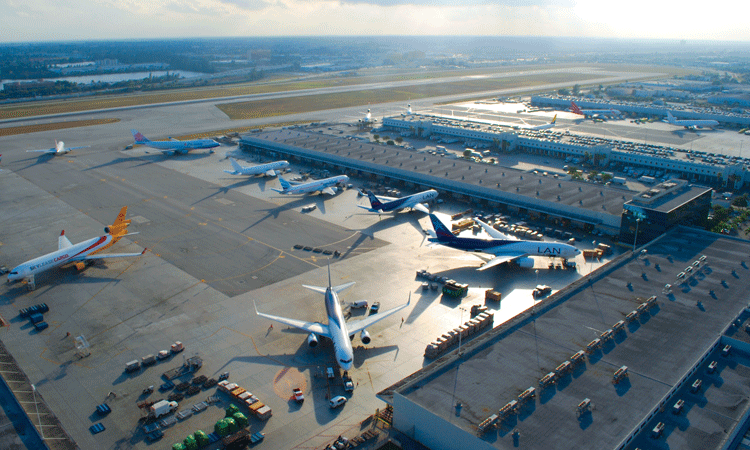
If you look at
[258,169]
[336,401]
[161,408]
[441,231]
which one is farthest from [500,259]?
[258,169]

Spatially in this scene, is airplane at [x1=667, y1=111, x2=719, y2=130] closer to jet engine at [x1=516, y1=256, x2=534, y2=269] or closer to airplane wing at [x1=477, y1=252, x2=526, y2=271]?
jet engine at [x1=516, y1=256, x2=534, y2=269]

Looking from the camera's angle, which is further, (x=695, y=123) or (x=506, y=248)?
(x=695, y=123)

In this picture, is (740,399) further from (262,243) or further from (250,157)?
(250,157)

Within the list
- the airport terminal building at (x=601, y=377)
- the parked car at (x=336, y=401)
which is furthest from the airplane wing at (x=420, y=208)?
the parked car at (x=336, y=401)

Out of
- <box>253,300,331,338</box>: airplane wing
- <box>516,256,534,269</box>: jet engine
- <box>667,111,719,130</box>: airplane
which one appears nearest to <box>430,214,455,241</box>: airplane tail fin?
<box>516,256,534,269</box>: jet engine

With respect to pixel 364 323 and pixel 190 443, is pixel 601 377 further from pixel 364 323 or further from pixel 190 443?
pixel 190 443
